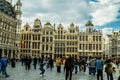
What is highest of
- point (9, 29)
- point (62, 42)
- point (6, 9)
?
point (6, 9)

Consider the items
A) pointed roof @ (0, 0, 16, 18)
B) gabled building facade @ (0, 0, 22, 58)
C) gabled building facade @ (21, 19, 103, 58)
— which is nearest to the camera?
gabled building facade @ (0, 0, 22, 58)

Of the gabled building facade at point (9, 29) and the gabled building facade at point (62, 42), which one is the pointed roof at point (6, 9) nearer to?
the gabled building facade at point (9, 29)

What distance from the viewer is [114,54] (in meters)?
100

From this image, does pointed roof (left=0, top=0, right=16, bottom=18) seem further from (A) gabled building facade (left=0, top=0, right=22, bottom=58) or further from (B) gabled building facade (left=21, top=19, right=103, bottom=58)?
(B) gabled building facade (left=21, top=19, right=103, bottom=58)

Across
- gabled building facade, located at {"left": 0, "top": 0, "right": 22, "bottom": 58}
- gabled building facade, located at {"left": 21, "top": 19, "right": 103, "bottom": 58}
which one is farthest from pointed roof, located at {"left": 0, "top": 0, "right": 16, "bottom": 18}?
gabled building facade, located at {"left": 21, "top": 19, "right": 103, "bottom": 58}

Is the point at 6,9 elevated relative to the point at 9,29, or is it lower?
elevated

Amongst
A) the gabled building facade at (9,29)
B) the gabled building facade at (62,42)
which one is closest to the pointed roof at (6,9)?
the gabled building facade at (9,29)

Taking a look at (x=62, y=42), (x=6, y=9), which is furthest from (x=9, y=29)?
(x=62, y=42)

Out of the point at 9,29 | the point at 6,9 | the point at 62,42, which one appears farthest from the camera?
the point at 62,42

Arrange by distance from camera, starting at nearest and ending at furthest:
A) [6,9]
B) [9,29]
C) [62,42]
Result: 1. [9,29]
2. [6,9]
3. [62,42]

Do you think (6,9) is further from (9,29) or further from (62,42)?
(62,42)

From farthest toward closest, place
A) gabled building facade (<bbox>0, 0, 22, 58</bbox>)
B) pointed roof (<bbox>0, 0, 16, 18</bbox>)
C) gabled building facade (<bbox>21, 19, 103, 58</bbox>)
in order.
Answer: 1. gabled building facade (<bbox>21, 19, 103, 58</bbox>)
2. pointed roof (<bbox>0, 0, 16, 18</bbox>)
3. gabled building facade (<bbox>0, 0, 22, 58</bbox>)

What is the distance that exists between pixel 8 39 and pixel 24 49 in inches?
971

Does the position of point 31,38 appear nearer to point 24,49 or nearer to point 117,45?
point 24,49
